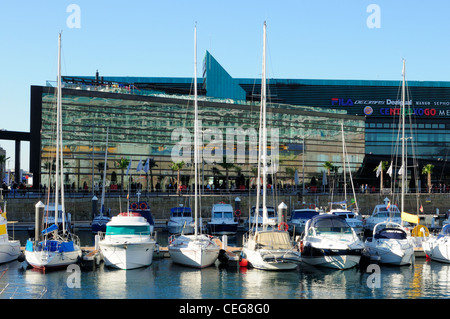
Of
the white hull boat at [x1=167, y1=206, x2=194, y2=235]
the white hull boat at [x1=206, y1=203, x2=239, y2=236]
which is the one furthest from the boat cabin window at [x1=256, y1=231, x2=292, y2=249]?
the white hull boat at [x1=206, y1=203, x2=239, y2=236]

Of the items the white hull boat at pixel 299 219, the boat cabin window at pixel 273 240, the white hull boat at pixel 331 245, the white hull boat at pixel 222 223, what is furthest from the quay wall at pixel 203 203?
the white hull boat at pixel 331 245

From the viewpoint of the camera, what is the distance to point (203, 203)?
6956 centimetres

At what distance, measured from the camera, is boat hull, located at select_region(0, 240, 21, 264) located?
37.6 metres

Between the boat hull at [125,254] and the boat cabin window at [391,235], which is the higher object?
the boat cabin window at [391,235]

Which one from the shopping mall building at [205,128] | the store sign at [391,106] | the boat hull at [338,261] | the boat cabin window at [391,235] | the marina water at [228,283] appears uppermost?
the store sign at [391,106]

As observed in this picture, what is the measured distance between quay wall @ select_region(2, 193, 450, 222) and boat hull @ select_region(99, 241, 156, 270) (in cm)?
1823

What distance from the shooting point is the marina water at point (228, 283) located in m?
29.1

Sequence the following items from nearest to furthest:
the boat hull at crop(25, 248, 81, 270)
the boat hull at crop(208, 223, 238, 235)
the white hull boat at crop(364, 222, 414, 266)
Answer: the boat hull at crop(25, 248, 81, 270) < the white hull boat at crop(364, 222, 414, 266) < the boat hull at crop(208, 223, 238, 235)

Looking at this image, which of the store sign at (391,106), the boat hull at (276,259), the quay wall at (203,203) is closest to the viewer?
the boat hull at (276,259)

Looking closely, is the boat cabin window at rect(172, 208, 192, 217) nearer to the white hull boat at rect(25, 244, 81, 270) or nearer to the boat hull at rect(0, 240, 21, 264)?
the boat hull at rect(0, 240, 21, 264)

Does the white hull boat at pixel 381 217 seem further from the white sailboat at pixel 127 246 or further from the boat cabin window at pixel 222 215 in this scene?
the white sailboat at pixel 127 246

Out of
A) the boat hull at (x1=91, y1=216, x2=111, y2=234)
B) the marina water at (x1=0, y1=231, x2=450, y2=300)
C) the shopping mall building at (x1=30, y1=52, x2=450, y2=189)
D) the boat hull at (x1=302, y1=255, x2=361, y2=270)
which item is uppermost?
the shopping mall building at (x1=30, y1=52, x2=450, y2=189)

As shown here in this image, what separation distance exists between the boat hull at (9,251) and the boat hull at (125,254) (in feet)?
22.3

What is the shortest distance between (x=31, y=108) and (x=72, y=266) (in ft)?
164
